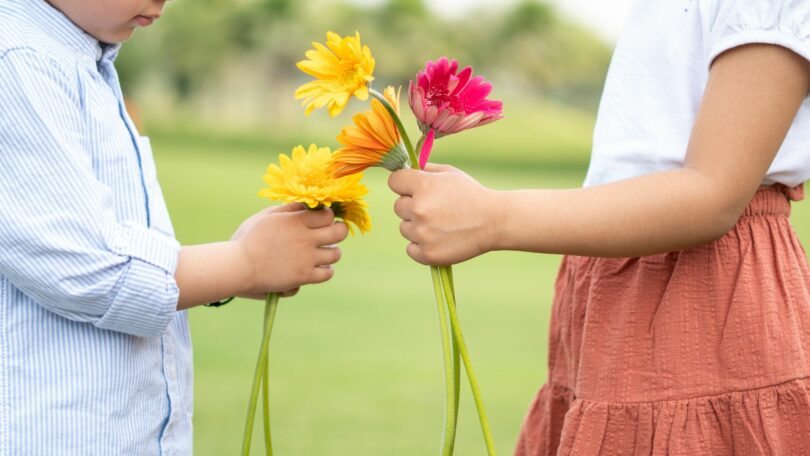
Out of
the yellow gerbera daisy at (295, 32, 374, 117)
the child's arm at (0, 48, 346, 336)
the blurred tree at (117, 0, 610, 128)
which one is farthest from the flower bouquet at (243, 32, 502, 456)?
the blurred tree at (117, 0, 610, 128)

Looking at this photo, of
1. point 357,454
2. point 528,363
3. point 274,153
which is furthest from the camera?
point 274,153

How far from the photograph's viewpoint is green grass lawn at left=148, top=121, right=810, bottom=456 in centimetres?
249

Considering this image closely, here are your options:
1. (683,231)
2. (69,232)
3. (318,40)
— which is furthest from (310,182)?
(318,40)

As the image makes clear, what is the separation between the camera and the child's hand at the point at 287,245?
93 centimetres

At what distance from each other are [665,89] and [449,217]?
25 centimetres

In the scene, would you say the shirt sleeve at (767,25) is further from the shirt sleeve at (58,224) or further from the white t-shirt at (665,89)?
the shirt sleeve at (58,224)

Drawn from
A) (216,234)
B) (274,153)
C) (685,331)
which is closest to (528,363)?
(685,331)

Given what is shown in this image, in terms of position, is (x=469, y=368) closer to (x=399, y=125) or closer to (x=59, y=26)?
(x=399, y=125)

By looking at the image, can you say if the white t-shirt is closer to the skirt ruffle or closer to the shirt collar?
the skirt ruffle

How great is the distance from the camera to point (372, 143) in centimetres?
82

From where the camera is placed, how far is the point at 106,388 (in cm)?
90

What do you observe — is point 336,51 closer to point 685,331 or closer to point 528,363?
point 685,331

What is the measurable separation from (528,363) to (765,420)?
2342 mm

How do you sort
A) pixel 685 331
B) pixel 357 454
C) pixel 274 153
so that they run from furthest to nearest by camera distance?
1. pixel 274 153
2. pixel 357 454
3. pixel 685 331
